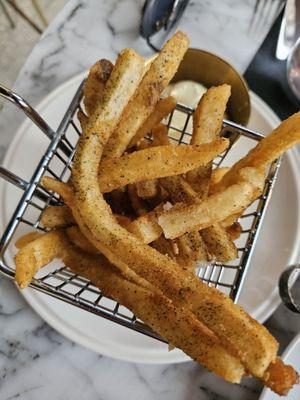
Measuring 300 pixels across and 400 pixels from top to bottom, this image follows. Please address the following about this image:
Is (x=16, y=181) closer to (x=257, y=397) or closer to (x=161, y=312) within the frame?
(x=161, y=312)

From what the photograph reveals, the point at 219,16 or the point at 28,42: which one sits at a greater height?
the point at 219,16

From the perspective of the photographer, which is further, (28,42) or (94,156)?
(28,42)

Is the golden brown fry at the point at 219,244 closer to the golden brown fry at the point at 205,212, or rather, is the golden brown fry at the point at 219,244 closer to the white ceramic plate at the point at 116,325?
the golden brown fry at the point at 205,212

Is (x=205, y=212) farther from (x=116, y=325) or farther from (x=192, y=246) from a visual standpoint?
(x=116, y=325)

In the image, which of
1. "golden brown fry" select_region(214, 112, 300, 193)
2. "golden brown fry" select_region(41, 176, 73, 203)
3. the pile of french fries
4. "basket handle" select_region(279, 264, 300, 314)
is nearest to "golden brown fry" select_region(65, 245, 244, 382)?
the pile of french fries

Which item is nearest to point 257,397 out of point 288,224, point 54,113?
point 288,224

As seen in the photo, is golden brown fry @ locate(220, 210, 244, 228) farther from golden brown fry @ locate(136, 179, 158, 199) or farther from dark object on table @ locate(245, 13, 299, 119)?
dark object on table @ locate(245, 13, 299, 119)

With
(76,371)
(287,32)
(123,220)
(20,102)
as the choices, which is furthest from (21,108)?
(287,32)
